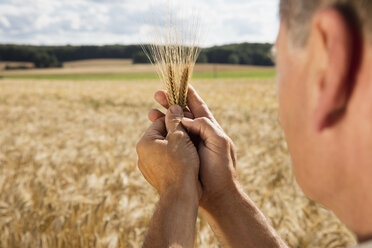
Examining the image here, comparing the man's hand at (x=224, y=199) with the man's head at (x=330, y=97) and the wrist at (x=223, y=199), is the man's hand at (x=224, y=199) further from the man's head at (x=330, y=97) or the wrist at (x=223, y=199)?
the man's head at (x=330, y=97)

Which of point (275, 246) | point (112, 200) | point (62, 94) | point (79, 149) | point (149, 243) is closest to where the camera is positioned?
point (149, 243)

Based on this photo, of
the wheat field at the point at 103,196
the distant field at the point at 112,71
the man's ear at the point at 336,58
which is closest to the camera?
the man's ear at the point at 336,58

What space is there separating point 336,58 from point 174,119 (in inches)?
46.6

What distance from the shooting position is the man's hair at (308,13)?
692mm

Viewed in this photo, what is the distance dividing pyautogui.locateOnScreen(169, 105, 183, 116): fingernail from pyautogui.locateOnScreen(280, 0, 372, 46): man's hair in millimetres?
978

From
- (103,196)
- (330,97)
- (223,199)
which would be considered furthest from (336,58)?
(103,196)

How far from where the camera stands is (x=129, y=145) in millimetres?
6930

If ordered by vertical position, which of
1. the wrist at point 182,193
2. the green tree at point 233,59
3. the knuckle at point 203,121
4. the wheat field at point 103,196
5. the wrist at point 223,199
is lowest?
the green tree at point 233,59

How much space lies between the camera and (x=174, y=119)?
1839 mm

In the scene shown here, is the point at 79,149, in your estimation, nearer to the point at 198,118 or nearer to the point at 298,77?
the point at 198,118

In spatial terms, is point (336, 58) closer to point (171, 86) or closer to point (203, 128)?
point (203, 128)

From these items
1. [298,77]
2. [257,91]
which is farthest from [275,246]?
[257,91]

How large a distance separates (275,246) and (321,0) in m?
1.19

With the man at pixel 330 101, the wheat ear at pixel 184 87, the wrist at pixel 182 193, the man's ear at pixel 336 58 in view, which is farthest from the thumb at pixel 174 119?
the man's ear at pixel 336 58
